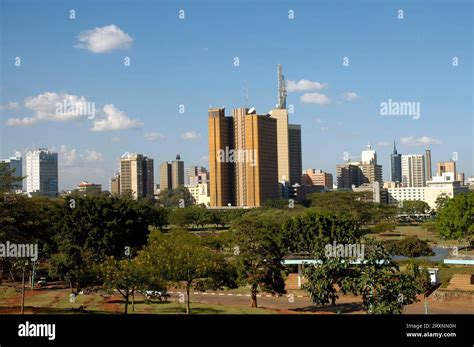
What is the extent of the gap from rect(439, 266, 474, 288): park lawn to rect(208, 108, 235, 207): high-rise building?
4659 cm

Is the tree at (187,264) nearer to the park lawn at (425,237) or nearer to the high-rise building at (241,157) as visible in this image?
the park lawn at (425,237)

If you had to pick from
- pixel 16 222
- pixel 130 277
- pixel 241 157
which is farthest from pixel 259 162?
pixel 130 277

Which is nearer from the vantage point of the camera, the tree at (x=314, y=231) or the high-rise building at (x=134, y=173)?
the tree at (x=314, y=231)

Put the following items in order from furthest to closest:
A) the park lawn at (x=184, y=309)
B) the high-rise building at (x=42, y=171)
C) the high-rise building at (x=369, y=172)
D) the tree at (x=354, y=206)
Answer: the high-rise building at (x=369, y=172) < the high-rise building at (x=42, y=171) < the tree at (x=354, y=206) < the park lawn at (x=184, y=309)

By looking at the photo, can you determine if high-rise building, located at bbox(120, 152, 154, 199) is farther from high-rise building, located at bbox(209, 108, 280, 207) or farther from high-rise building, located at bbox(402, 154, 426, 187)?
high-rise building, located at bbox(402, 154, 426, 187)

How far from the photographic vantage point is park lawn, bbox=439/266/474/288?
21.6 m

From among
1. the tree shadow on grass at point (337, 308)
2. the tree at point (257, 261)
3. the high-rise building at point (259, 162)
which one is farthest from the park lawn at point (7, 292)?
the high-rise building at point (259, 162)

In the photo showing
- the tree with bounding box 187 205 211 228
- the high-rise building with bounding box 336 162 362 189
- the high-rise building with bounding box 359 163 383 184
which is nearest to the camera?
the tree with bounding box 187 205 211 228

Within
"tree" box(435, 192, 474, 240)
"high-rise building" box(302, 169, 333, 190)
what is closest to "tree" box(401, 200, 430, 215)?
"tree" box(435, 192, 474, 240)

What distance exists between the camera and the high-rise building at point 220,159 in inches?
2736

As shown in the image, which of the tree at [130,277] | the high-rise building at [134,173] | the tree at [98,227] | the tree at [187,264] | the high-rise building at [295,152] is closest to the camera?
the tree at [130,277]

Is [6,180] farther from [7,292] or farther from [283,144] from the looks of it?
[283,144]

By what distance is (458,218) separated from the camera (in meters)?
33.0

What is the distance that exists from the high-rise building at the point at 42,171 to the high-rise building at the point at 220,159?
22450mm
